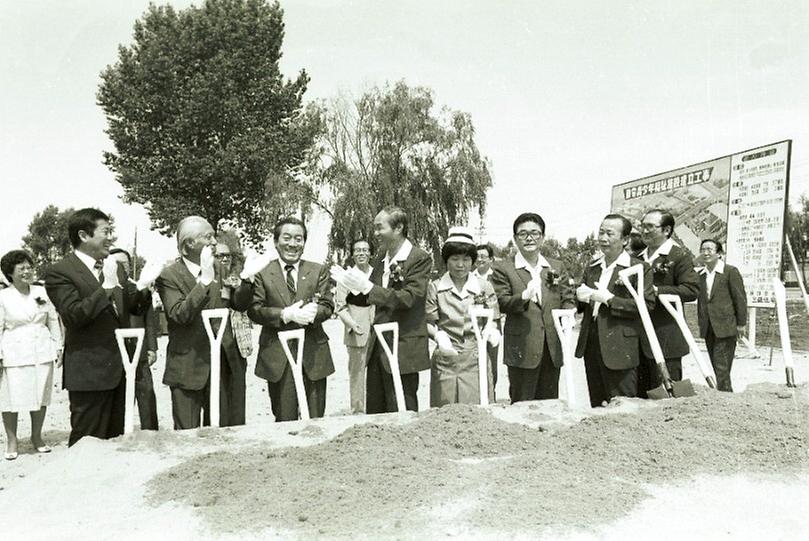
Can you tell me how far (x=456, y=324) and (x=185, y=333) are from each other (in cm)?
165

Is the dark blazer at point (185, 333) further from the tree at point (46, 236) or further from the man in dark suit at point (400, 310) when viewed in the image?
the tree at point (46, 236)

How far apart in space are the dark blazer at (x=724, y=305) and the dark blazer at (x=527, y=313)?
2.41 metres

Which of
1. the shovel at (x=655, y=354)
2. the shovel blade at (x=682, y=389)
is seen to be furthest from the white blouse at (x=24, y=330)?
the shovel blade at (x=682, y=389)

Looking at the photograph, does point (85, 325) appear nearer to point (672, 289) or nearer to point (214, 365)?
point (214, 365)

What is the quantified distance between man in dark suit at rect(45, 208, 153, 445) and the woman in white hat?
5.87 feet

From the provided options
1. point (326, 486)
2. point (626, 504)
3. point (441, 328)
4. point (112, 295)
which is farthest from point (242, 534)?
point (441, 328)

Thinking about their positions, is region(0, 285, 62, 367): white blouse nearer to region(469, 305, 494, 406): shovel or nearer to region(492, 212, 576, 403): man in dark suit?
region(469, 305, 494, 406): shovel

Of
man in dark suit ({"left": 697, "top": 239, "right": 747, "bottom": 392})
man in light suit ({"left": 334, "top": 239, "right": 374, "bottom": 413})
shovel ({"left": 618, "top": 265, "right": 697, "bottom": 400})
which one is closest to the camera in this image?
shovel ({"left": 618, "top": 265, "right": 697, "bottom": 400})

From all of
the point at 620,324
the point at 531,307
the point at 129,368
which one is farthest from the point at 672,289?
the point at 129,368

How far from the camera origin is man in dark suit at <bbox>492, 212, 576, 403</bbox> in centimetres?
442

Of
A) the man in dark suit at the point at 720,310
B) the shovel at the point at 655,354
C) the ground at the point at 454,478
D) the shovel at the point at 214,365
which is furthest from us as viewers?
the man in dark suit at the point at 720,310

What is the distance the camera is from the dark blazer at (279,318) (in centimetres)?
405

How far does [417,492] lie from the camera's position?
9.00 ft

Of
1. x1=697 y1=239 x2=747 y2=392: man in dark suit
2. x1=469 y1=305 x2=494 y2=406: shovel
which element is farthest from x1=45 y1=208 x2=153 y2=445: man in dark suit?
x1=697 y1=239 x2=747 y2=392: man in dark suit
